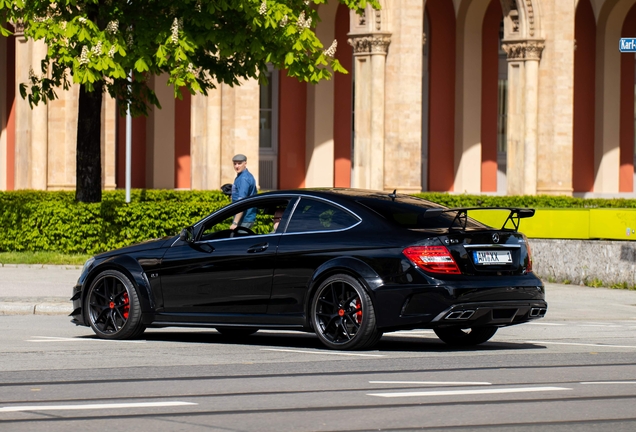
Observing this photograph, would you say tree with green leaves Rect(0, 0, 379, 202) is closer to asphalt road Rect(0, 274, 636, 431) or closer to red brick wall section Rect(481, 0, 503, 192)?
asphalt road Rect(0, 274, 636, 431)

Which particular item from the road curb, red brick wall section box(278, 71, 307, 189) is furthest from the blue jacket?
red brick wall section box(278, 71, 307, 189)

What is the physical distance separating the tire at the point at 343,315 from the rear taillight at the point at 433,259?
1.60 feet

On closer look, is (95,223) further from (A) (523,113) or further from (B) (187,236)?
(A) (523,113)

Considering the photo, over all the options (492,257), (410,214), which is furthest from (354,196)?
(492,257)

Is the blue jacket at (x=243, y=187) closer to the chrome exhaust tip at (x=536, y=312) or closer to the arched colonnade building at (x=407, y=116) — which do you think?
the chrome exhaust tip at (x=536, y=312)

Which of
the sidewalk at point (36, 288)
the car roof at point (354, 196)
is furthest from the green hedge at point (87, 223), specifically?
the car roof at point (354, 196)

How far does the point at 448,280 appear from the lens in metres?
9.91

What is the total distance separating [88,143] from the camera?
20.4 meters

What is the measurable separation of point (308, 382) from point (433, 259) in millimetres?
1972

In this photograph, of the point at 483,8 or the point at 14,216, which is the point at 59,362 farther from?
the point at 483,8

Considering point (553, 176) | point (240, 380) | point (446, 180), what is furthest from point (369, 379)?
point (446, 180)

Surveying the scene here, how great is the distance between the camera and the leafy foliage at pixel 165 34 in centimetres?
1758

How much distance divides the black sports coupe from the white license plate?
0.01 metres

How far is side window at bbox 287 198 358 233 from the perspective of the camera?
10.5 m
